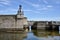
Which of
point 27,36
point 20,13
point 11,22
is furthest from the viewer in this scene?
point 20,13

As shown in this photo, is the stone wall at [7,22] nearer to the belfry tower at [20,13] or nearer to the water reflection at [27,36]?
the belfry tower at [20,13]

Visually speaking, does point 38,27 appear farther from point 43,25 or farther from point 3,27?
point 3,27

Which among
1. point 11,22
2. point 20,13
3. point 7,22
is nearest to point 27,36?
point 11,22

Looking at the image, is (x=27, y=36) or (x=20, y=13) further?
(x=20, y=13)

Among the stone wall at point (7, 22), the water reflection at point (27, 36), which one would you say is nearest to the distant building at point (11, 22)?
the stone wall at point (7, 22)

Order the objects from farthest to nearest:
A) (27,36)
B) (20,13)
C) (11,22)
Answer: (20,13), (11,22), (27,36)

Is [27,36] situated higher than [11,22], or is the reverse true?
[11,22]

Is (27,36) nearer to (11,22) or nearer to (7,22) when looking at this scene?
(11,22)

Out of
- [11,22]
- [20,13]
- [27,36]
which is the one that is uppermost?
[20,13]

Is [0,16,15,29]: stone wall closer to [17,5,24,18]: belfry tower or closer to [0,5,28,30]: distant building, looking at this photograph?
[0,5,28,30]: distant building

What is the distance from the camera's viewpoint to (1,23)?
41906 mm

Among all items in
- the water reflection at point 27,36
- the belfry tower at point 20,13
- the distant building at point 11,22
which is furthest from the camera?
the belfry tower at point 20,13

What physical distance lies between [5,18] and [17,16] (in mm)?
3433

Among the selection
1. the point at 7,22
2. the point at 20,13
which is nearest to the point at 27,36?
the point at 7,22
